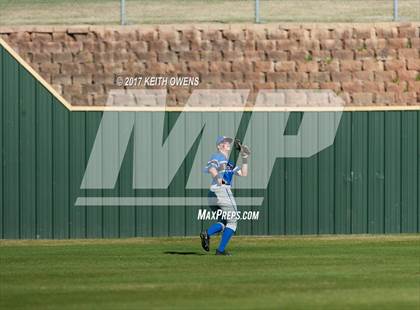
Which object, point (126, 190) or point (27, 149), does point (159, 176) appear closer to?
point (126, 190)

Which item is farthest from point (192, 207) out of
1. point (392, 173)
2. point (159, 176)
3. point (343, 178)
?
point (392, 173)

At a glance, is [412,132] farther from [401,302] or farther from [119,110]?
[401,302]

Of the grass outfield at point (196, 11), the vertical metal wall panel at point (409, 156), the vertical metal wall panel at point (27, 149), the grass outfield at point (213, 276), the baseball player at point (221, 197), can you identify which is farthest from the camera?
the grass outfield at point (196, 11)

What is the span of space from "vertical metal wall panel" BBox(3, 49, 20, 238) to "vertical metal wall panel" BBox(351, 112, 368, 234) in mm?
6026

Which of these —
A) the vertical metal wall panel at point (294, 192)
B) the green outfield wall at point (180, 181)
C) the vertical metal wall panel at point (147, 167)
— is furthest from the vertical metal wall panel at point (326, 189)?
the vertical metal wall panel at point (147, 167)

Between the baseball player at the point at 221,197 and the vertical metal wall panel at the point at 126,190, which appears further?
the vertical metal wall panel at the point at 126,190

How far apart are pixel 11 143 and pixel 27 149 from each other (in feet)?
1.00

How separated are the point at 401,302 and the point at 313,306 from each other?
967mm

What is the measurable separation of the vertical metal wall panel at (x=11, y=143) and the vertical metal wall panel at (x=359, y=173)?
19.8ft

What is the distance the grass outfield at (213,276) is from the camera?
14031 millimetres

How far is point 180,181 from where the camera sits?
938 inches

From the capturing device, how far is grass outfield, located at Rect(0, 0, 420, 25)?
30.3 metres

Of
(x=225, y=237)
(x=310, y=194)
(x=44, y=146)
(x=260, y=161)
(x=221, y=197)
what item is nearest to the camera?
(x=225, y=237)

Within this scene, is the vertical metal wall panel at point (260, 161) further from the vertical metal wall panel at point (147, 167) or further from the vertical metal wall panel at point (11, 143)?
the vertical metal wall panel at point (11, 143)
